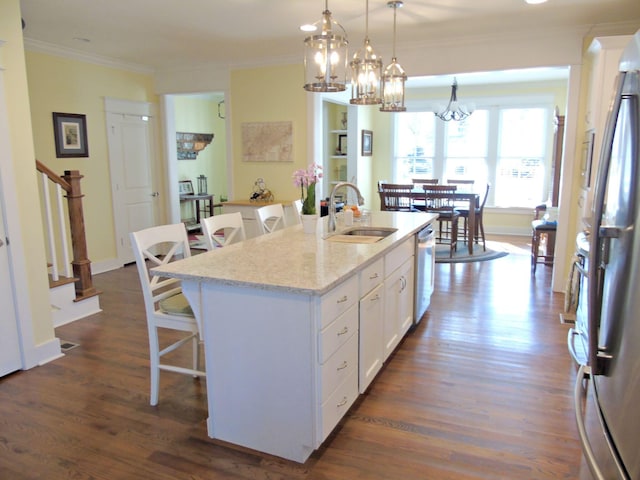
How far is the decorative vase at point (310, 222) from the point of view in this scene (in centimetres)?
328

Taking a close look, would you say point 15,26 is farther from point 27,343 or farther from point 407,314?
point 407,314

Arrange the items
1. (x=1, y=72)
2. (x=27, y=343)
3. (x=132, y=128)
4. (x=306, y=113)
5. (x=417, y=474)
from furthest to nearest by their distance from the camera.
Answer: (x=132, y=128) → (x=306, y=113) → (x=27, y=343) → (x=1, y=72) → (x=417, y=474)

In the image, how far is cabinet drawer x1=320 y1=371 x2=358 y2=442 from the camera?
2150 millimetres

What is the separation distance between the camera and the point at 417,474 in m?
2.10

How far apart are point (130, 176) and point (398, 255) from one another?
14.3ft

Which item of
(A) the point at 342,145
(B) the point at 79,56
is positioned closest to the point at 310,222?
(B) the point at 79,56

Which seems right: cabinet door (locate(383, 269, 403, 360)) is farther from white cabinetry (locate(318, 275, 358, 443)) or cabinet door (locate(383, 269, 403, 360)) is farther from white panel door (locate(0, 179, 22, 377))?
white panel door (locate(0, 179, 22, 377))

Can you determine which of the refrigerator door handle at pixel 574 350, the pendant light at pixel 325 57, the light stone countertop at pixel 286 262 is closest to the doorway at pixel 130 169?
the light stone countertop at pixel 286 262

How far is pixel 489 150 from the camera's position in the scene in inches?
330

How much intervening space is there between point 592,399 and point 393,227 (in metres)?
2.32

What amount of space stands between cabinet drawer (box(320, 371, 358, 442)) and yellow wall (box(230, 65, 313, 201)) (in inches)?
144

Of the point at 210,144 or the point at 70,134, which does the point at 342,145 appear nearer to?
the point at 210,144

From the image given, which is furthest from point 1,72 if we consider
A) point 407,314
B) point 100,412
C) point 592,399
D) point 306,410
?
point 592,399

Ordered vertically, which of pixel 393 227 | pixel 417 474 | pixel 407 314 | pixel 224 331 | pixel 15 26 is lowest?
pixel 417 474
